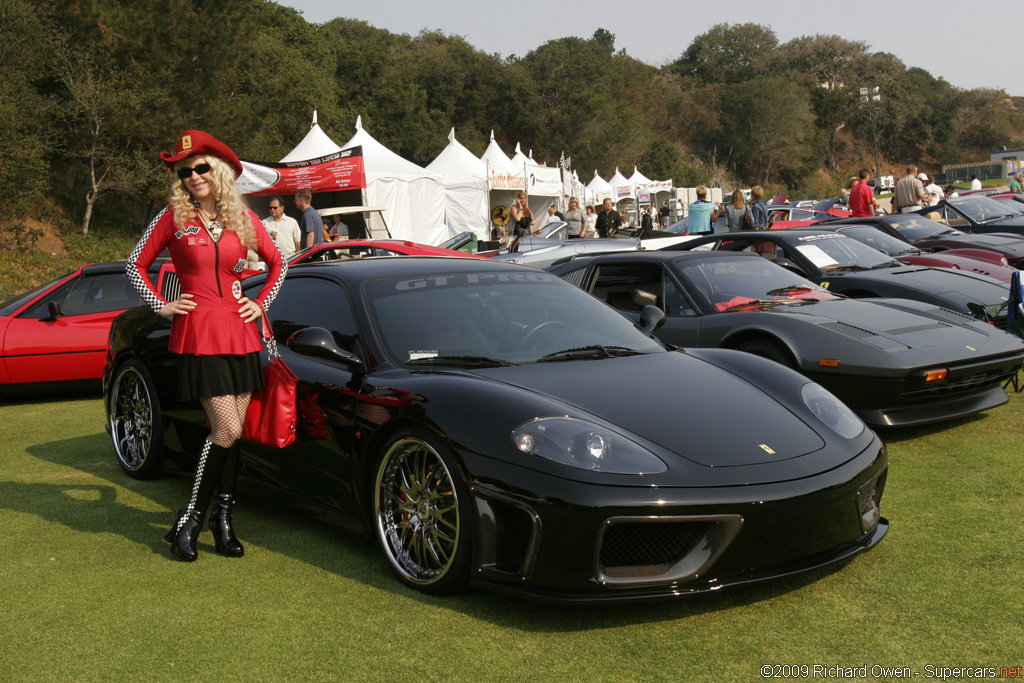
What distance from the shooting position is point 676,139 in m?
106

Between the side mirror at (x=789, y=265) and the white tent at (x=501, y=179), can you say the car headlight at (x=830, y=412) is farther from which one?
the white tent at (x=501, y=179)

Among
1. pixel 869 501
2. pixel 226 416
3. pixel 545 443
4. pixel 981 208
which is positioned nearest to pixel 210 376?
pixel 226 416

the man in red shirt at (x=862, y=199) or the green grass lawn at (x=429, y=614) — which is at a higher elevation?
the man in red shirt at (x=862, y=199)

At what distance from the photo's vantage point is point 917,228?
12750 mm

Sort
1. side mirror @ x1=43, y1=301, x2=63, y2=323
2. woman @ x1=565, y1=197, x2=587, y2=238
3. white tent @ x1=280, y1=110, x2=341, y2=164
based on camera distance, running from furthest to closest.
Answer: white tent @ x1=280, y1=110, x2=341, y2=164, woman @ x1=565, y1=197, x2=587, y2=238, side mirror @ x1=43, y1=301, x2=63, y2=323

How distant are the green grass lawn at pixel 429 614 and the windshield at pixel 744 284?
2.36m

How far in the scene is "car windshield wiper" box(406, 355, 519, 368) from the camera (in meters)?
3.78

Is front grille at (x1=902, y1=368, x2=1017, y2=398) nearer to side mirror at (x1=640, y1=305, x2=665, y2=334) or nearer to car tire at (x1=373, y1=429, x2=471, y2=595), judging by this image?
side mirror at (x1=640, y1=305, x2=665, y2=334)

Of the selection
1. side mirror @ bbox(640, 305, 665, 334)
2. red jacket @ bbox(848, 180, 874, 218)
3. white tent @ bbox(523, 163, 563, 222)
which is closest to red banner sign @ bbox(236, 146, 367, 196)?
white tent @ bbox(523, 163, 563, 222)

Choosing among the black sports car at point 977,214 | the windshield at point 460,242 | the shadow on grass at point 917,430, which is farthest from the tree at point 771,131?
the shadow on grass at point 917,430

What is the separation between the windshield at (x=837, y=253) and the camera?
331 inches

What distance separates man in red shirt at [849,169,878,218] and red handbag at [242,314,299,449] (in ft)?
45.7

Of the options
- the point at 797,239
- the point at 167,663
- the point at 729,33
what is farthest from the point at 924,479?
the point at 729,33

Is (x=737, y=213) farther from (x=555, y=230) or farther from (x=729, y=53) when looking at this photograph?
(x=729, y=53)
